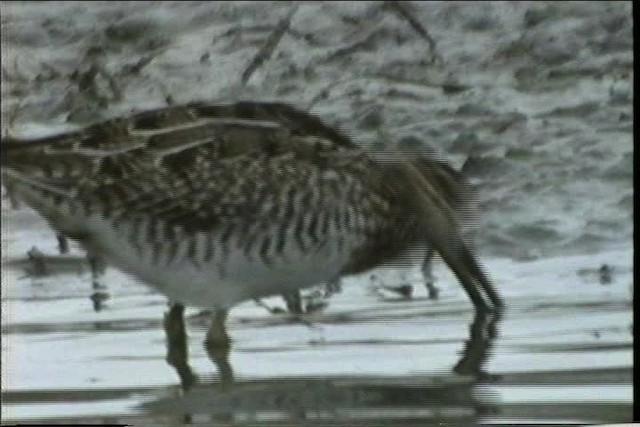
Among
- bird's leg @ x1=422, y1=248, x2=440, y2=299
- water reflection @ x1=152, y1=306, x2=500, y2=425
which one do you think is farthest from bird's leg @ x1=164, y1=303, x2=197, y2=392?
bird's leg @ x1=422, y1=248, x2=440, y2=299

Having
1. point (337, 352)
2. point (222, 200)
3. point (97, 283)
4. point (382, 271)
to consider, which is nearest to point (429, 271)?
point (382, 271)

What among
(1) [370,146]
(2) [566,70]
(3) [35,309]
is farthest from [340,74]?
(3) [35,309]

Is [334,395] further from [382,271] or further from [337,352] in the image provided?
[382,271]

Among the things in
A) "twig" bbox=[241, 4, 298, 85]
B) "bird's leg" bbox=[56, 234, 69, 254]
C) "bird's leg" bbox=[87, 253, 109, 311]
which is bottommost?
"bird's leg" bbox=[87, 253, 109, 311]

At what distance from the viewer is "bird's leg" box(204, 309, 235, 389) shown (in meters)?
3.26

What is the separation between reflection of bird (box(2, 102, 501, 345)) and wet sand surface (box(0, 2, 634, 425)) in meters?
0.03

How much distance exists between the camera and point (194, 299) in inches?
128

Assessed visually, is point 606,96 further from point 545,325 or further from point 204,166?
point 204,166

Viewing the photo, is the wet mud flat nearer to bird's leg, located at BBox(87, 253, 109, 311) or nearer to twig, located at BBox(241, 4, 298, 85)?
bird's leg, located at BBox(87, 253, 109, 311)

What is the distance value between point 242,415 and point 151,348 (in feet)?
0.54

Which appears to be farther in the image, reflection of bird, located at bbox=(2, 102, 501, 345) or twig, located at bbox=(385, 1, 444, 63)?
twig, located at bbox=(385, 1, 444, 63)

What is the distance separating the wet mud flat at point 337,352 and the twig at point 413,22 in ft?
1.05

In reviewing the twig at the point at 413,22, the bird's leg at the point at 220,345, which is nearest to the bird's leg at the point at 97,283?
the bird's leg at the point at 220,345

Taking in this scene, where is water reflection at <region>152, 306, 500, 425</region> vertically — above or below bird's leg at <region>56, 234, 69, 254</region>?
below
